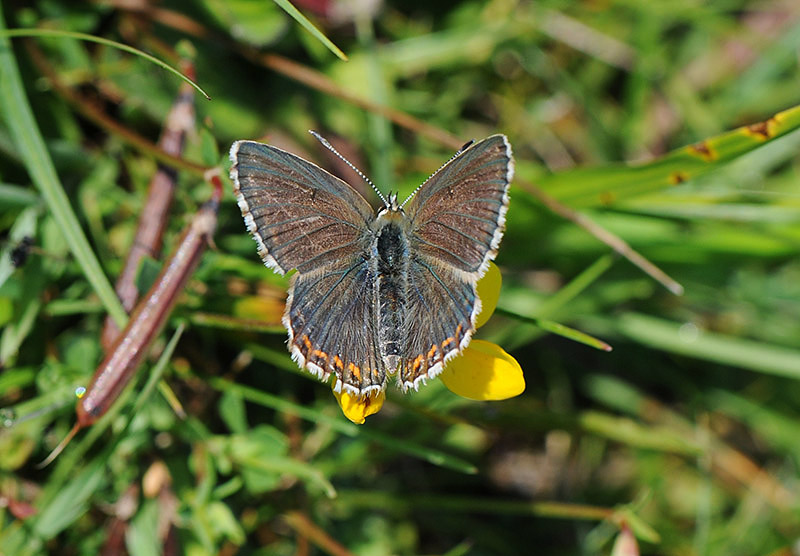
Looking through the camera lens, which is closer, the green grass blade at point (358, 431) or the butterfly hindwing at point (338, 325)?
the butterfly hindwing at point (338, 325)

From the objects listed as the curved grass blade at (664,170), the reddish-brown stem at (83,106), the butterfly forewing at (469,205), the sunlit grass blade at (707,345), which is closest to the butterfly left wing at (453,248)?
the butterfly forewing at (469,205)

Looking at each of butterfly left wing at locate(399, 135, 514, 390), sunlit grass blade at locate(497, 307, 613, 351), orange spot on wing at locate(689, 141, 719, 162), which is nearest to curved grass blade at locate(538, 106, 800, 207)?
orange spot on wing at locate(689, 141, 719, 162)

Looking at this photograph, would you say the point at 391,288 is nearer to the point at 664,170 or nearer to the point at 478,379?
the point at 478,379

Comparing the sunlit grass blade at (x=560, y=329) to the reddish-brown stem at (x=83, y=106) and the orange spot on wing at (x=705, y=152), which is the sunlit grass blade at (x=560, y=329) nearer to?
the orange spot on wing at (x=705, y=152)

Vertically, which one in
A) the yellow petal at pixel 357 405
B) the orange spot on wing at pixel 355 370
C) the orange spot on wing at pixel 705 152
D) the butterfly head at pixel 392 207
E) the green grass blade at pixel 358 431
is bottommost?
the green grass blade at pixel 358 431

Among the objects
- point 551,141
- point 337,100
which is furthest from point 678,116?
point 337,100

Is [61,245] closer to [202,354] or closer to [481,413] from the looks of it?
[202,354]
